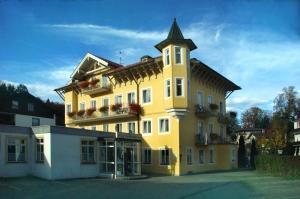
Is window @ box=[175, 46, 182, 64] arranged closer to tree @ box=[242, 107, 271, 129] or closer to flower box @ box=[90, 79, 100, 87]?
flower box @ box=[90, 79, 100, 87]

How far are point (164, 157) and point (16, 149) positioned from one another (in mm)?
14895

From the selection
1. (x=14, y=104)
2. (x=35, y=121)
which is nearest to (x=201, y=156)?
(x=14, y=104)

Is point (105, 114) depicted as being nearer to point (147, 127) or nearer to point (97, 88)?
point (97, 88)

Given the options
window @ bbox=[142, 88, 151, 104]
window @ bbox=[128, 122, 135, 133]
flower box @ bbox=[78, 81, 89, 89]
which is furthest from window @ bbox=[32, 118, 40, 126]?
window @ bbox=[142, 88, 151, 104]

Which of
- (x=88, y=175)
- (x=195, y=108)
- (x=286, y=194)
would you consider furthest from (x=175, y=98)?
(x=286, y=194)

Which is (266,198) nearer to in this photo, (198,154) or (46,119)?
(198,154)

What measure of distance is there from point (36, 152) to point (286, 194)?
18.7 m

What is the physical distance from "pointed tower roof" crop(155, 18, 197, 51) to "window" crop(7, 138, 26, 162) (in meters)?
16.0

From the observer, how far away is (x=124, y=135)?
3962cm

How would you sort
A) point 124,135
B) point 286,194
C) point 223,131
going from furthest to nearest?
point 223,131 < point 124,135 < point 286,194

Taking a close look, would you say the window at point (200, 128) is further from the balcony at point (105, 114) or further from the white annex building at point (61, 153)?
the white annex building at point (61, 153)

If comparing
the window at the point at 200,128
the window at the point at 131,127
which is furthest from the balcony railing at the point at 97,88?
the window at the point at 200,128

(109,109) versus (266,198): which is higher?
(109,109)

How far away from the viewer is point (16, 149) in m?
32.8
